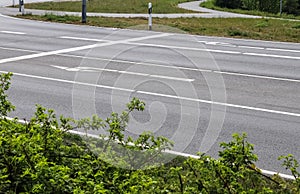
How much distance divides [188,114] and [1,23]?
15875 millimetres

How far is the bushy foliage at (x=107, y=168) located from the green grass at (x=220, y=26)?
1365 centimetres

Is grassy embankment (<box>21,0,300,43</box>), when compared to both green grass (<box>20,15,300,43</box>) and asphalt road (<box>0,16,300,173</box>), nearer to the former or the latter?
green grass (<box>20,15,300,43</box>)

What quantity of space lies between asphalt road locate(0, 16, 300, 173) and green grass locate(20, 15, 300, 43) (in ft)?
5.02

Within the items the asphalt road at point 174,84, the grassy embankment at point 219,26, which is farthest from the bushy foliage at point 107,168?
the grassy embankment at point 219,26

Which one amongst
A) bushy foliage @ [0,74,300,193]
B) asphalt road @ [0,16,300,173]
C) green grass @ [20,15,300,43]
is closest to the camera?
bushy foliage @ [0,74,300,193]

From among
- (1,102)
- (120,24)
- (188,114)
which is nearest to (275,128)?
(188,114)

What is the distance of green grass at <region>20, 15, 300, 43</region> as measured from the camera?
64.4 feet

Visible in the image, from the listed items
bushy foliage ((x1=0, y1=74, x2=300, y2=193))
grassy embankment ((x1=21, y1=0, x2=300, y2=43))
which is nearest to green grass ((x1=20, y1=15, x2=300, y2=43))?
grassy embankment ((x1=21, y1=0, x2=300, y2=43))

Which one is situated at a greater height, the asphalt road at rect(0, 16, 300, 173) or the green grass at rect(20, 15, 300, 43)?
the green grass at rect(20, 15, 300, 43)

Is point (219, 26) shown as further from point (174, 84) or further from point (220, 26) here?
point (174, 84)

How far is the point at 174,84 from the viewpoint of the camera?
36.2 ft

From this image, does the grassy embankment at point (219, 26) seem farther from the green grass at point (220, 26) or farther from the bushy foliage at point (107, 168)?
the bushy foliage at point (107, 168)

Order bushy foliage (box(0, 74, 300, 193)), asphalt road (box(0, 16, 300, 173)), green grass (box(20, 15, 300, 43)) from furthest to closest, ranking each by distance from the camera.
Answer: green grass (box(20, 15, 300, 43)) < asphalt road (box(0, 16, 300, 173)) < bushy foliage (box(0, 74, 300, 193))

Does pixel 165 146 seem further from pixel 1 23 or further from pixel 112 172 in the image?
pixel 1 23
